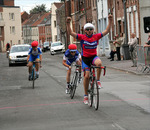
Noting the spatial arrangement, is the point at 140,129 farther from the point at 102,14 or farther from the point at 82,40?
the point at 102,14

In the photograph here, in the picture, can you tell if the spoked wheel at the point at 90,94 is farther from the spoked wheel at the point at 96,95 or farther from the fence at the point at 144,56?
the fence at the point at 144,56

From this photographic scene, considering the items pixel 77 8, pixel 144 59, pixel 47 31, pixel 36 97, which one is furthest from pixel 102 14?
pixel 47 31

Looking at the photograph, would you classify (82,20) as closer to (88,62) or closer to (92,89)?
(88,62)

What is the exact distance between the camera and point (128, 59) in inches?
1318

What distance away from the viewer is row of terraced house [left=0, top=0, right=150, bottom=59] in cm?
3378

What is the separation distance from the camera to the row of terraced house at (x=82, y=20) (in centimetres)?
3378

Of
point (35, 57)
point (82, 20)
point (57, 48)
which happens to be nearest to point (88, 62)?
point (35, 57)

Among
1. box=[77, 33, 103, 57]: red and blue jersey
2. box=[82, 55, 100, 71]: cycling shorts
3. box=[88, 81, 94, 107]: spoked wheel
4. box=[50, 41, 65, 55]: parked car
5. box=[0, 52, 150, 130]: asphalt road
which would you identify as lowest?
box=[0, 52, 150, 130]: asphalt road

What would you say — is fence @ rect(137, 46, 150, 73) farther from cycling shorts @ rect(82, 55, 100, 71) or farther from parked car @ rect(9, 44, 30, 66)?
parked car @ rect(9, 44, 30, 66)

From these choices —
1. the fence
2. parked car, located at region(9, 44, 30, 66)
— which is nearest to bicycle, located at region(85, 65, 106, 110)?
the fence

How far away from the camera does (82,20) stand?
2394 inches

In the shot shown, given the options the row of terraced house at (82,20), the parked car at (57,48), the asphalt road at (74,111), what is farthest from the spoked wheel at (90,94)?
the parked car at (57,48)

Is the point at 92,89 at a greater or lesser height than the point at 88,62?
lesser

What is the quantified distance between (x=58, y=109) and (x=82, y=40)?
1644 mm
